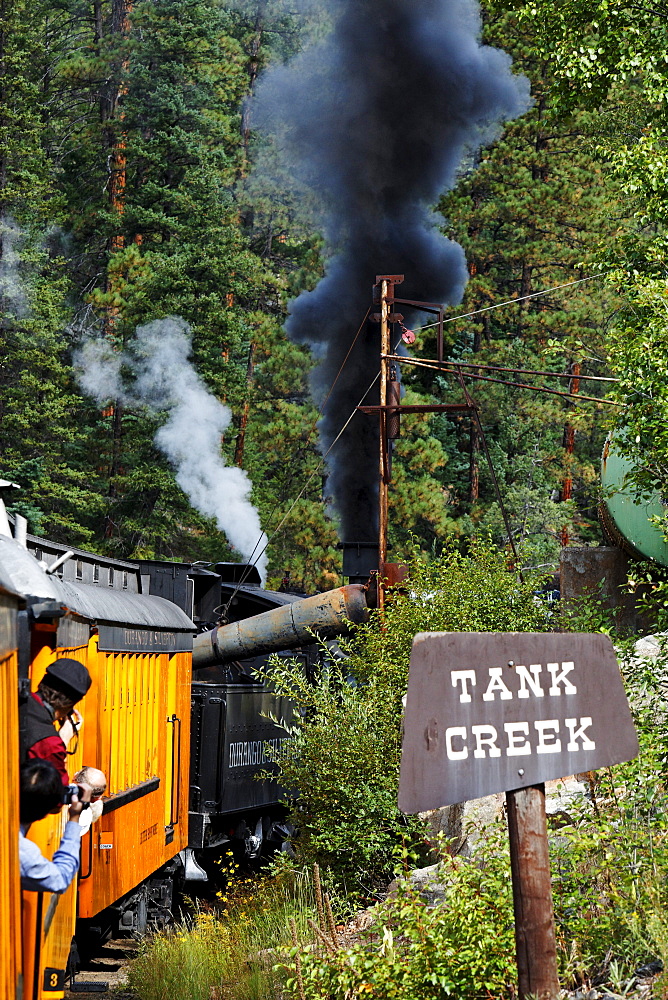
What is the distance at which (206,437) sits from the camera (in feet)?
116

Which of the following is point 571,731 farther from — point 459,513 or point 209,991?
point 459,513

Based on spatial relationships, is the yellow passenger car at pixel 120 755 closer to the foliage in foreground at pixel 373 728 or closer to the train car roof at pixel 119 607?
the train car roof at pixel 119 607

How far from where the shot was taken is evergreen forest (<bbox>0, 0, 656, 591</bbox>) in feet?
110

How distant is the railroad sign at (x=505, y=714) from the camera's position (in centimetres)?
406

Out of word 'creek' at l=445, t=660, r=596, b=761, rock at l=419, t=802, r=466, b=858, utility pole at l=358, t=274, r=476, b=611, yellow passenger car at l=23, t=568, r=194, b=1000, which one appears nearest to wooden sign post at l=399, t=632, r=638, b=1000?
word 'creek' at l=445, t=660, r=596, b=761

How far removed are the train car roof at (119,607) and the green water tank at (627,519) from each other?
4227 millimetres

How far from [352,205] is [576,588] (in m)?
16.6

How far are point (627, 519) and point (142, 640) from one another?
5.58 m

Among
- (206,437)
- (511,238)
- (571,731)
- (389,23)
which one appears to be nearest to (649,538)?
(571,731)

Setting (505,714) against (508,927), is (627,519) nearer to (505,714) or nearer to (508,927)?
(508,927)

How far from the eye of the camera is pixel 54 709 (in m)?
4.95

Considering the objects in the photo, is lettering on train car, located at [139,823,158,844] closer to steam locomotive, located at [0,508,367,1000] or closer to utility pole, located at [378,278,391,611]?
steam locomotive, located at [0,508,367,1000]

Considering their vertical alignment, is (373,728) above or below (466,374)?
below

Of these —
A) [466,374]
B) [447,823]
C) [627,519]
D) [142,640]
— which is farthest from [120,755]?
[627,519]
